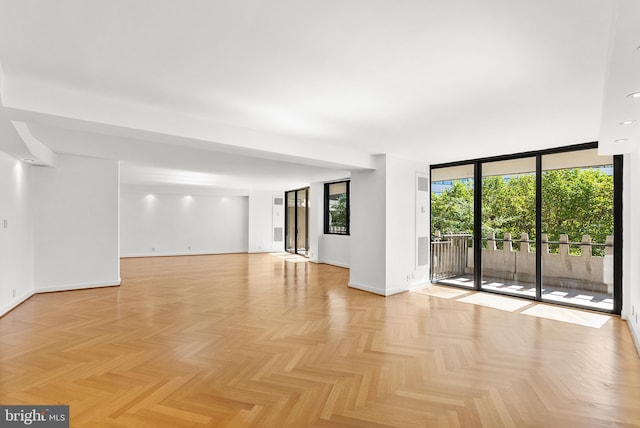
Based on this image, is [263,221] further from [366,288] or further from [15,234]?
[15,234]

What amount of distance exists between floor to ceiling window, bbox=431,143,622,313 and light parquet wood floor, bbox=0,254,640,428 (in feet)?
3.95

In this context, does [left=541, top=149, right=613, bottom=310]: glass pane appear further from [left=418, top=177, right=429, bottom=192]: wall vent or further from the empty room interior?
[left=418, top=177, right=429, bottom=192]: wall vent

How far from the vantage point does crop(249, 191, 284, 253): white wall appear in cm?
1308

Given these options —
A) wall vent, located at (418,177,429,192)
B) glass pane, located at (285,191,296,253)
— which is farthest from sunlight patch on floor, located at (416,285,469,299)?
glass pane, located at (285,191,296,253)

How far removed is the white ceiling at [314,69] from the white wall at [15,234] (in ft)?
2.30

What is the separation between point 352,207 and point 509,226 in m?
2.87

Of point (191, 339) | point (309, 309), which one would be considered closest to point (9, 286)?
point (191, 339)

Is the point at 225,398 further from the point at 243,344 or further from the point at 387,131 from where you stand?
the point at 387,131

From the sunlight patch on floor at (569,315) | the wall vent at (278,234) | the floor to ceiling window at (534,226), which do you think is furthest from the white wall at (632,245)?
the wall vent at (278,234)

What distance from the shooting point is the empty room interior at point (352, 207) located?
7.06 ft

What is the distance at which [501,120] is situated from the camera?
153 inches

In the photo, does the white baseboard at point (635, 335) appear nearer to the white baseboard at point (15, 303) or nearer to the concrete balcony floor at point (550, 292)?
the concrete balcony floor at point (550, 292)

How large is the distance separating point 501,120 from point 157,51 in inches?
142

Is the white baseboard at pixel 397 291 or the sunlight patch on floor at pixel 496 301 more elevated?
the white baseboard at pixel 397 291
